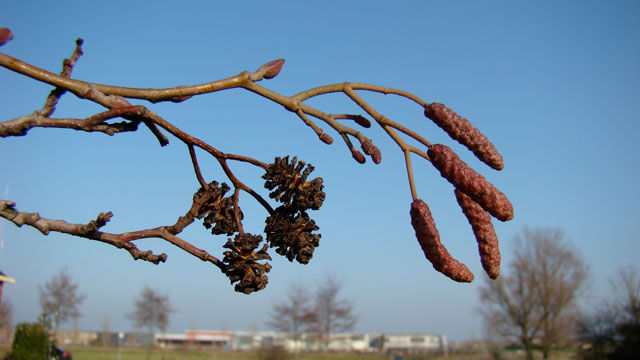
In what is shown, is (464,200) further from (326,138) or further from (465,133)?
(326,138)

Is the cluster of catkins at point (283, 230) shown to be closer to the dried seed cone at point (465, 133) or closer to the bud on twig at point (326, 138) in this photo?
the bud on twig at point (326, 138)

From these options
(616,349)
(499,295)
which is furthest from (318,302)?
(616,349)

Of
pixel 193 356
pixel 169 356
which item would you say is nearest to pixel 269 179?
pixel 169 356

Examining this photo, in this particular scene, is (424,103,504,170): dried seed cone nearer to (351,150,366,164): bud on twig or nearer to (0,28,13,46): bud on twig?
(351,150,366,164): bud on twig

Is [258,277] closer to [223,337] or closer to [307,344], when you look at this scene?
[307,344]

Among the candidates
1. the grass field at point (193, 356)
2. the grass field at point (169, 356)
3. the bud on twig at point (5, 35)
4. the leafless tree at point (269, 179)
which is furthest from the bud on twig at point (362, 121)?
the grass field at point (169, 356)

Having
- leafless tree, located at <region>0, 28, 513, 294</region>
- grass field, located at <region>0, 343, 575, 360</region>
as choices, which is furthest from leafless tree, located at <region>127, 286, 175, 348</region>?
leafless tree, located at <region>0, 28, 513, 294</region>
